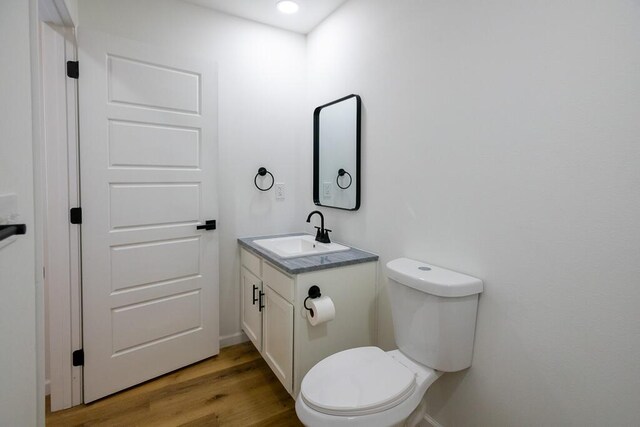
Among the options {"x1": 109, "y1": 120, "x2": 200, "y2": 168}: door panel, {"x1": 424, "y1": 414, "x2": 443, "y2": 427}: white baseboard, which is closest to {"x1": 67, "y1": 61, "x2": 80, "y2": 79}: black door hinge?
{"x1": 109, "y1": 120, "x2": 200, "y2": 168}: door panel

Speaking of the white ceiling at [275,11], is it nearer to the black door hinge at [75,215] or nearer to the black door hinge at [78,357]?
the black door hinge at [75,215]

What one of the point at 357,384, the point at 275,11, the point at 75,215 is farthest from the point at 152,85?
the point at 357,384

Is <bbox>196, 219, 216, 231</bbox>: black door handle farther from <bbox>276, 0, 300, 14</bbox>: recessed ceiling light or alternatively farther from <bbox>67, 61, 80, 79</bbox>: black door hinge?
<bbox>276, 0, 300, 14</bbox>: recessed ceiling light

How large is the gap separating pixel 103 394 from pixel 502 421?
2093 millimetres

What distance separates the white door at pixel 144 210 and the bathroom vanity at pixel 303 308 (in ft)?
1.60

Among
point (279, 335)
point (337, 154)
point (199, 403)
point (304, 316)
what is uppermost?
point (337, 154)

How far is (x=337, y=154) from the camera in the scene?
2193mm

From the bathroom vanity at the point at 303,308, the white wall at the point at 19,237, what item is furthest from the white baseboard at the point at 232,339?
the white wall at the point at 19,237

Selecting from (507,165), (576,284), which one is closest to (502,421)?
(576,284)

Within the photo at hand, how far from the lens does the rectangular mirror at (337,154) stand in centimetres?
202

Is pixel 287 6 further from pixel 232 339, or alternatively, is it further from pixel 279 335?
pixel 232 339

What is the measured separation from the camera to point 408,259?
1641 mm

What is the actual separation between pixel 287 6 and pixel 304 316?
2.02m

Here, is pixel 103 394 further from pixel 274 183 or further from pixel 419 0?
pixel 419 0
